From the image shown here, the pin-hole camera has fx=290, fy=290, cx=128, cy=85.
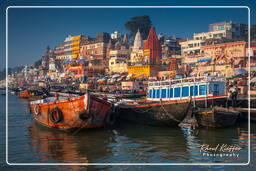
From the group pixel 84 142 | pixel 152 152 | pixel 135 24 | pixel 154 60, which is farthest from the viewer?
pixel 135 24

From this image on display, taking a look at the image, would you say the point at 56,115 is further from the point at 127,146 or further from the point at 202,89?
Result: the point at 202,89

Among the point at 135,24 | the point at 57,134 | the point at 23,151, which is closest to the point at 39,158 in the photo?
the point at 23,151

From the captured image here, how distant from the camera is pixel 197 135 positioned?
685 inches

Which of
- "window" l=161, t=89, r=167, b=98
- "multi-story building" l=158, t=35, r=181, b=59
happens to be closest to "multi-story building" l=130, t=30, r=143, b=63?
"multi-story building" l=158, t=35, r=181, b=59

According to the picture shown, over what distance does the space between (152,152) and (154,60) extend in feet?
218

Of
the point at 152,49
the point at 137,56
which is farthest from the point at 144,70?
the point at 137,56

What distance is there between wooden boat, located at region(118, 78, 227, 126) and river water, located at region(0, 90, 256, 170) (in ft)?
2.86

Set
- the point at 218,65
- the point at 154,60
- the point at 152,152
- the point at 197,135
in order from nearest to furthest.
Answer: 1. the point at 152,152
2. the point at 197,135
3. the point at 218,65
4. the point at 154,60

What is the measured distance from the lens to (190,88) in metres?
21.2

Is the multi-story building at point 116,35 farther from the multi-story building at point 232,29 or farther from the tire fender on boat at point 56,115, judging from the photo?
the tire fender on boat at point 56,115

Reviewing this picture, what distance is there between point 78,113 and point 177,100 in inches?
264

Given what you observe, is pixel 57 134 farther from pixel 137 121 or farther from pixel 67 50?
pixel 67 50

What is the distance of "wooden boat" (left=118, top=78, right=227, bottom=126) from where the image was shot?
19703mm

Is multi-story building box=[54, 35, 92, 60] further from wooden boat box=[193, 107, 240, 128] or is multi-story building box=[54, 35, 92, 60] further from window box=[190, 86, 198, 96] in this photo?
wooden boat box=[193, 107, 240, 128]
